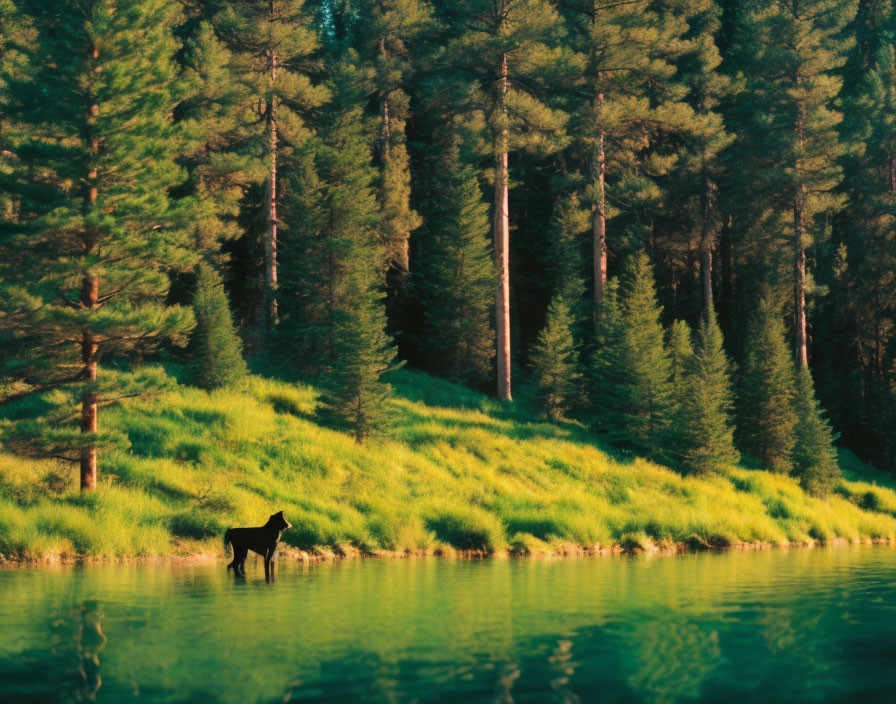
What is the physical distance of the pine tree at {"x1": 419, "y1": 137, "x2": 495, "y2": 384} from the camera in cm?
4453

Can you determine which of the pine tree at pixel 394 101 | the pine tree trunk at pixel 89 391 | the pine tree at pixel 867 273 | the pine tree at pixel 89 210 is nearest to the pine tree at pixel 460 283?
the pine tree at pixel 394 101

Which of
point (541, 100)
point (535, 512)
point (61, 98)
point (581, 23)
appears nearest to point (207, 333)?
point (61, 98)

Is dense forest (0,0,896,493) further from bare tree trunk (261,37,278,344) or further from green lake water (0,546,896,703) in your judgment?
green lake water (0,546,896,703)

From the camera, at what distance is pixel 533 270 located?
55.9 metres

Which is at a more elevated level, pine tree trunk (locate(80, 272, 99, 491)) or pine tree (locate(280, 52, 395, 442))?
pine tree (locate(280, 52, 395, 442))

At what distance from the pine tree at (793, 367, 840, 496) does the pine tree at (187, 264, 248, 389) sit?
75.8 ft

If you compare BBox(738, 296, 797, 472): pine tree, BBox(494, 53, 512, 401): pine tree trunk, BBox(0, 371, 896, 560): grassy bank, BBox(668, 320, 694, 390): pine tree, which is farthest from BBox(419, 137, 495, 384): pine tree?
BBox(738, 296, 797, 472): pine tree

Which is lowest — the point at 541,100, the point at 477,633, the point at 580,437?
the point at 477,633

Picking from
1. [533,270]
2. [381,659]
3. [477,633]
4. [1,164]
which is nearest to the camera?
[381,659]

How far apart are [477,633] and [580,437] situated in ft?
90.2

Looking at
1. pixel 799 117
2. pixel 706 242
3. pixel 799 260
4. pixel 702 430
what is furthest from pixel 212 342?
pixel 799 117

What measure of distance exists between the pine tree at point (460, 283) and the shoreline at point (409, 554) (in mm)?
17446

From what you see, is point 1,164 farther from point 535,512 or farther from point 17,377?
point 535,512

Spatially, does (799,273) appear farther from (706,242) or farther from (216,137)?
(216,137)
